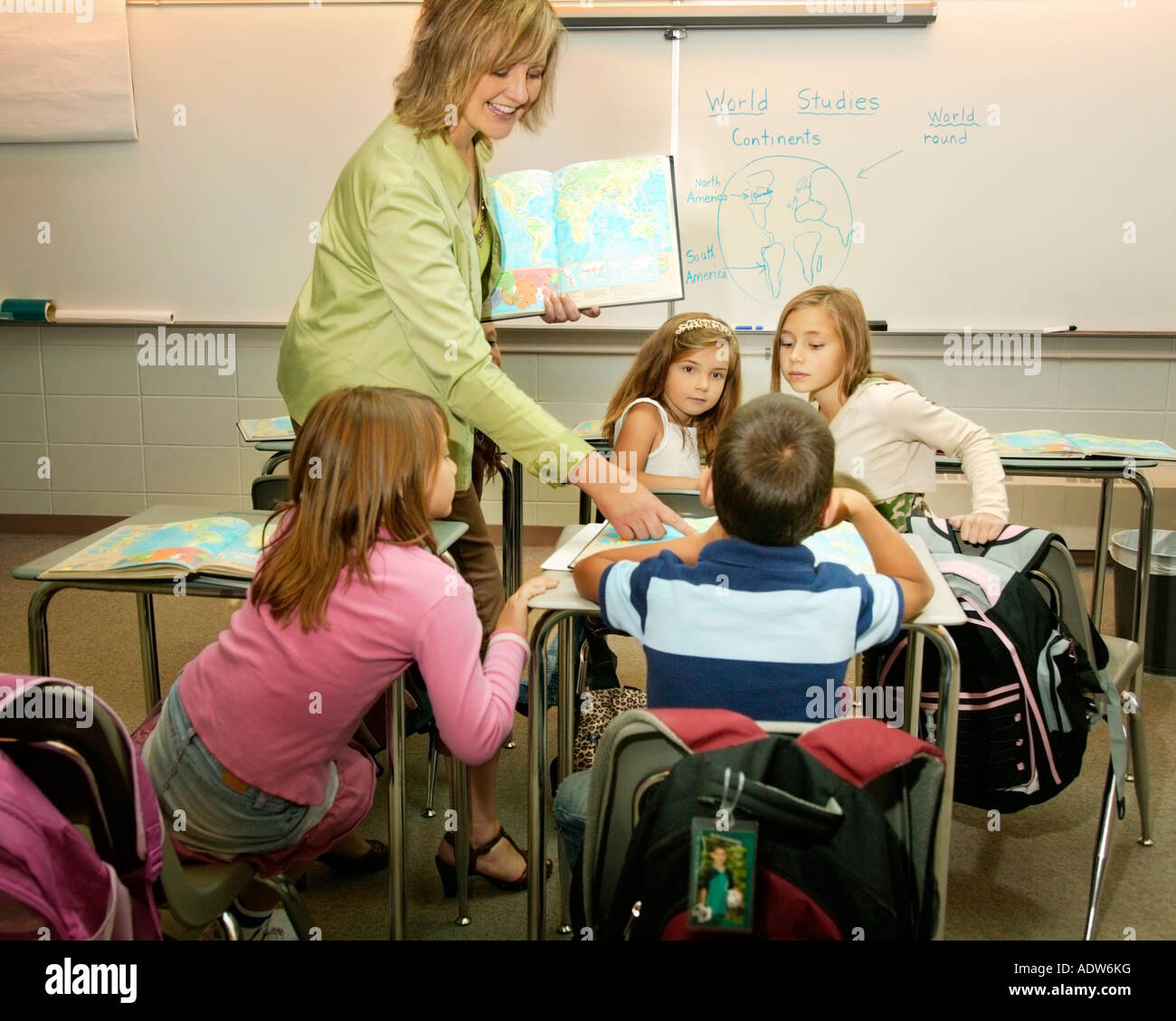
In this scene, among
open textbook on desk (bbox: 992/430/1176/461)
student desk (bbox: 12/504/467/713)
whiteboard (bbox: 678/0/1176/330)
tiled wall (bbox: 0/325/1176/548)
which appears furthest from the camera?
tiled wall (bbox: 0/325/1176/548)

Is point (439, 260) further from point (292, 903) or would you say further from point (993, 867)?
point (993, 867)

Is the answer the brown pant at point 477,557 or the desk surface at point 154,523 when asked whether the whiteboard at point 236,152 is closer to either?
the brown pant at point 477,557

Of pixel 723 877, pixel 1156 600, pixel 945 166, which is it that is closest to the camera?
pixel 723 877

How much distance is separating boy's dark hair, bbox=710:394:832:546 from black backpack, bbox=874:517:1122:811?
0.47 metres

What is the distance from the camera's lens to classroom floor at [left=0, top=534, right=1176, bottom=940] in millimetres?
1952

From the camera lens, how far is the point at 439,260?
70.1 inches

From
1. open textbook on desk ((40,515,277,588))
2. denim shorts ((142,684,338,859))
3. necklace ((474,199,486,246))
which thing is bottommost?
denim shorts ((142,684,338,859))

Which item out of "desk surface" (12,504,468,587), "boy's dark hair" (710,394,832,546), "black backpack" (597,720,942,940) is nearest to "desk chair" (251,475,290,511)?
"desk surface" (12,504,468,587)

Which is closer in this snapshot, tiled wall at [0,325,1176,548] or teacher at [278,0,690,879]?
teacher at [278,0,690,879]

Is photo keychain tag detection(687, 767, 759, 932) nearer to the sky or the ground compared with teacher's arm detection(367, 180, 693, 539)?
nearer to the ground

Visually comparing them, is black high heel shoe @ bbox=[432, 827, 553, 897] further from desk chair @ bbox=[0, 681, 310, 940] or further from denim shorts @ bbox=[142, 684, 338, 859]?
desk chair @ bbox=[0, 681, 310, 940]

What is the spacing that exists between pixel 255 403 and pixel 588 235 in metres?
1.90

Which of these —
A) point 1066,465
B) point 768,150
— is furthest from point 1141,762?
point 768,150
